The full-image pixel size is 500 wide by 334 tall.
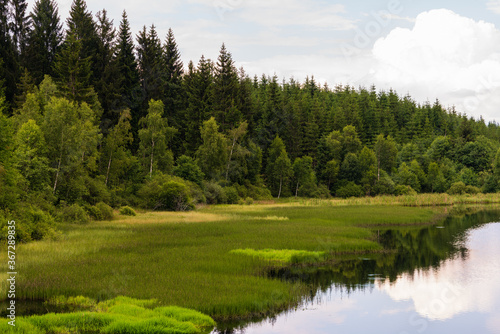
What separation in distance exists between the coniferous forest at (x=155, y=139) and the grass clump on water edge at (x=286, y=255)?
626 inches

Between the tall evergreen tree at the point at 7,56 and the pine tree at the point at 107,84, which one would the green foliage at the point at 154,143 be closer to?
the pine tree at the point at 107,84

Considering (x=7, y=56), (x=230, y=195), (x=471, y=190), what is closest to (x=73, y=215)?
(x=230, y=195)

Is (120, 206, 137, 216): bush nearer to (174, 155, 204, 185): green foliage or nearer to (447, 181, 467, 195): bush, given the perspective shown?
(174, 155, 204, 185): green foliage

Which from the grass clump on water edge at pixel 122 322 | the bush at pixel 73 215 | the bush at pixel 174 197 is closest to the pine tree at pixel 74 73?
the bush at pixel 174 197

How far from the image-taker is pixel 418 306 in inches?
925

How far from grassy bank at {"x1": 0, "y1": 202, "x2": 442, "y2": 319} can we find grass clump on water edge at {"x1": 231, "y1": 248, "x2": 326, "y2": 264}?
62 centimetres

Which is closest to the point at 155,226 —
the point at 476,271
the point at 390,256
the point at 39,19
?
the point at 390,256

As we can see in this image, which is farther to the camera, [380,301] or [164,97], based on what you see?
[164,97]

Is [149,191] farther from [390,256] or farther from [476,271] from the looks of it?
A: [476,271]

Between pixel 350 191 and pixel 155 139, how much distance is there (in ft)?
190

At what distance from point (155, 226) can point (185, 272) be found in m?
18.5

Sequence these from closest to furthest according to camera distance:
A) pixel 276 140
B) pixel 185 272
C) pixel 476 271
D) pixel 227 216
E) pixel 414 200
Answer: pixel 185 272, pixel 476 271, pixel 227 216, pixel 414 200, pixel 276 140

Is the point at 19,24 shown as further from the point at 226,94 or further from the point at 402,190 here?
the point at 402,190

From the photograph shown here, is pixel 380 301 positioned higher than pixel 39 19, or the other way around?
pixel 39 19
